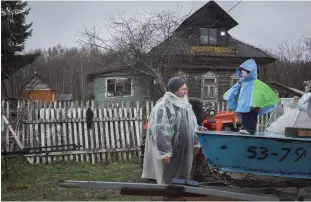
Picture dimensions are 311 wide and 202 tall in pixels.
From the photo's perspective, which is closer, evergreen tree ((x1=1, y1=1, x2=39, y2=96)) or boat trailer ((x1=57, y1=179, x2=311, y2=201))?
boat trailer ((x1=57, y1=179, x2=311, y2=201))

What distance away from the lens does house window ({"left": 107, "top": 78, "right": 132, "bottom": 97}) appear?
2835cm

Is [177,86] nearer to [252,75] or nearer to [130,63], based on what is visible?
[252,75]

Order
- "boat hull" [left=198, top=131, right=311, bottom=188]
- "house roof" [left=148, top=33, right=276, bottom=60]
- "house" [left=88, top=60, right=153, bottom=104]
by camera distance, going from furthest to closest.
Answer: "house" [left=88, top=60, right=153, bottom=104], "house roof" [left=148, top=33, right=276, bottom=60], "boat hull" [left=198, top=131, right=311, bottom=188]

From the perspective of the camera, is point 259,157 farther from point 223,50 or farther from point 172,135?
point 223,50

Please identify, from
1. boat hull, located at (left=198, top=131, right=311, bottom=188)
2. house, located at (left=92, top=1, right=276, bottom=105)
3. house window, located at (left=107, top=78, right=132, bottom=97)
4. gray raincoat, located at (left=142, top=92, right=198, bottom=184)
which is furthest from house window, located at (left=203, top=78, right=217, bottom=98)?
boat hull, located at (left=198, top=131, right=311, bottom=188)

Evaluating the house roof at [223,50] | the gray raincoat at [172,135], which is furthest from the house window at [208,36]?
the gray raincoat at [172,135]

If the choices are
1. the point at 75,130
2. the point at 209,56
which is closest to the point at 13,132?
the point at 75,130

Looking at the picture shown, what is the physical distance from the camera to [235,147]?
427cm

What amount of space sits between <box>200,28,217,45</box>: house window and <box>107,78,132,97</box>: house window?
6285 mm

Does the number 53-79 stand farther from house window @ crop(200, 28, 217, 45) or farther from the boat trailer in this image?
house window @ crop(200, 28, 217, 45)

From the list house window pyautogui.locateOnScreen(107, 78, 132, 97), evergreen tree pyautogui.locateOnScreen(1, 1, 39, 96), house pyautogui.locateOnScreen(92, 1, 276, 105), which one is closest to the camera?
evergreen tree pyautogui.locateOnScreen(1, 1, 39, 96)

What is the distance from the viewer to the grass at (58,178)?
242 inches

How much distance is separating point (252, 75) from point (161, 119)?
1.33 m

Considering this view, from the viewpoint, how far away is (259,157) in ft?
14.0
